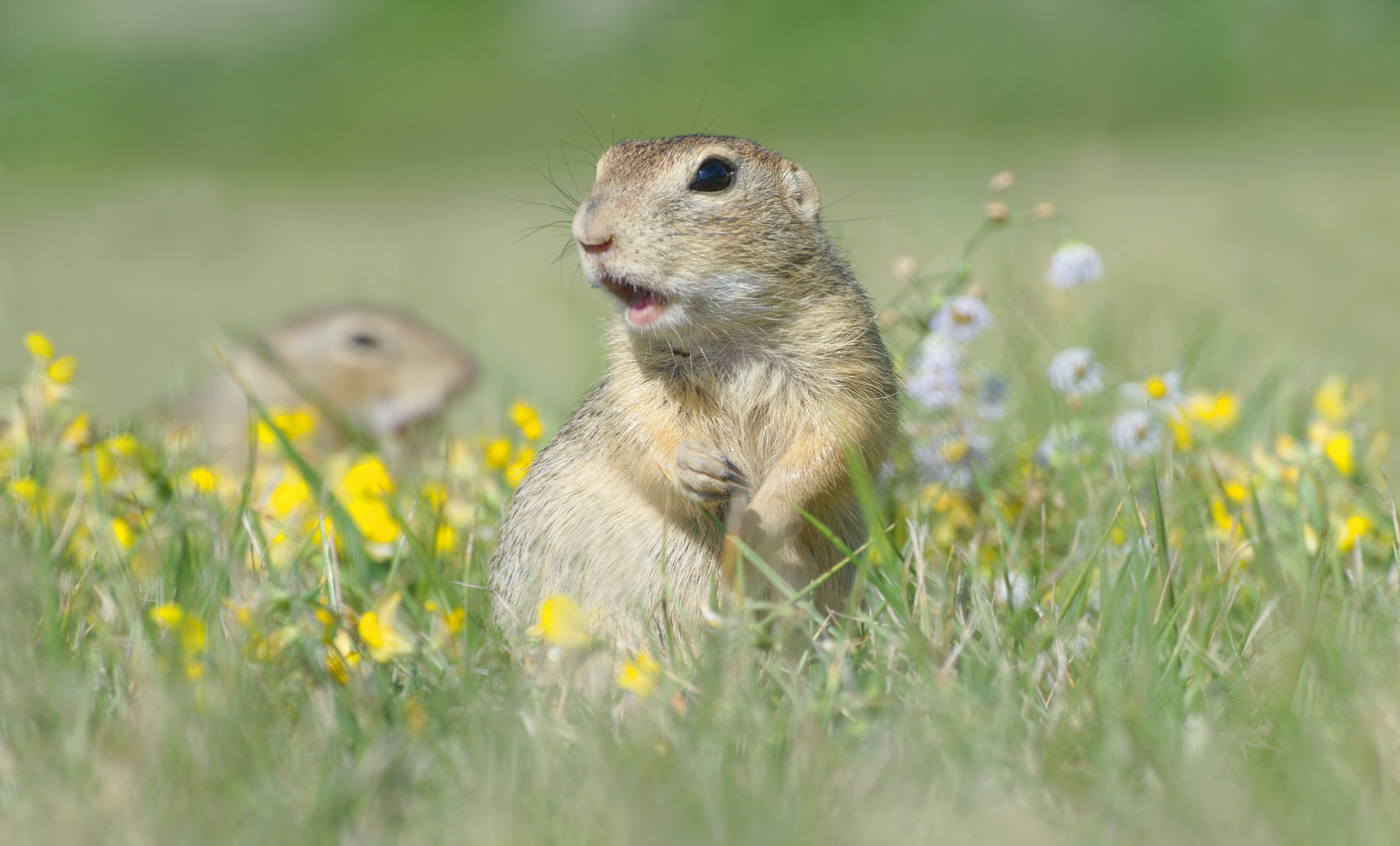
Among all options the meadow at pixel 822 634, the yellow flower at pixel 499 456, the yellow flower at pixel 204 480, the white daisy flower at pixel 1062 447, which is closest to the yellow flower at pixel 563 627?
the meadow at pixel 822 634

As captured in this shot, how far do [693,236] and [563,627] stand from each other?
3.74 feet

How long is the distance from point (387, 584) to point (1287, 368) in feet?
11.9

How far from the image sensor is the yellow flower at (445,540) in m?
3.25

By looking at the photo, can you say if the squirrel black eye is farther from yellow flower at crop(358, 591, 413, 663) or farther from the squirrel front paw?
yellow flower at crop(358, 591, 413, 663)

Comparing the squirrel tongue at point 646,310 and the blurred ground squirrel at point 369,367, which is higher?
the squirrel tongue at point 646,310

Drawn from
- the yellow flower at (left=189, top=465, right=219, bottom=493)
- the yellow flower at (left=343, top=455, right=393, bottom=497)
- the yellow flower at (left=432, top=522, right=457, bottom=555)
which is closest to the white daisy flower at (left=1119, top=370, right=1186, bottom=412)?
the yellow flower at (left=432, top=522, right=457, bottom=555)

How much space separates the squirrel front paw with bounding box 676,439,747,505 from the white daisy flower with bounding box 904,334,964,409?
1043mm

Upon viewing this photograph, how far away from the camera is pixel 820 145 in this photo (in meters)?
16.2

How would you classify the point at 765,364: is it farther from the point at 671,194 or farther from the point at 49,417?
the point at 49,417

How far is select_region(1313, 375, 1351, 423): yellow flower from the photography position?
419cm

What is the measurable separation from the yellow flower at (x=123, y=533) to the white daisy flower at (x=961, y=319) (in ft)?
7.40

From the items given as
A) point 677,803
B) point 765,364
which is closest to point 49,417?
point 765,364

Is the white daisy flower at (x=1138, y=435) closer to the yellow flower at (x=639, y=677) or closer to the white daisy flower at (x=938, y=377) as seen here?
the white daisy flower at (x=938, y=377)

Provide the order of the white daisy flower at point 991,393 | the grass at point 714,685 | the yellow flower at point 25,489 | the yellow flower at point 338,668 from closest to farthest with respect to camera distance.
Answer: the grass at point 714,685
the yellow flower at point 338,668
the yellow flower at point 25,489
the white daisy flower at point 991,393
